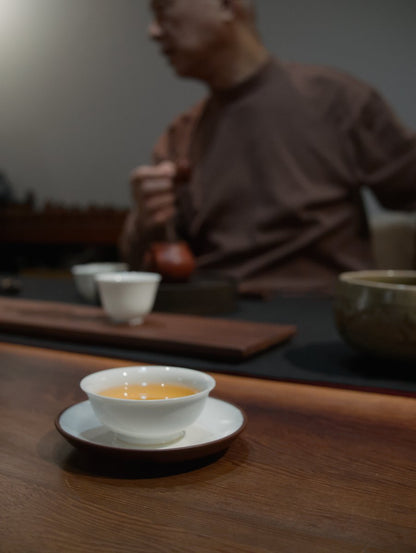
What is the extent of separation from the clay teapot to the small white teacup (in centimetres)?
28

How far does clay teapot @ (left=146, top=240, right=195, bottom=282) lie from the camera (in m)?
1.35

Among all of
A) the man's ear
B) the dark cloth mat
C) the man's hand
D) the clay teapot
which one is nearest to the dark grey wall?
the man's ear

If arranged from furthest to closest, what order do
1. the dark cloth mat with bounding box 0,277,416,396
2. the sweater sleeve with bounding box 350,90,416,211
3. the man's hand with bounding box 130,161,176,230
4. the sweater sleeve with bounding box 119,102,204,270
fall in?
the sweater sleeve with bounding box 119,102,204,270, the sweater sleeve with bounding box 350,90,416,211, the man's hand with bounding box 130,161,176,230, the dark cloth mat with bounding box 0,277,416,396

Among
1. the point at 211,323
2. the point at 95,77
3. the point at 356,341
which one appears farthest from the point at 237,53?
the point at 95,77

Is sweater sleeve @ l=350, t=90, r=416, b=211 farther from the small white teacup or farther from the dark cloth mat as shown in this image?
the small white teacup

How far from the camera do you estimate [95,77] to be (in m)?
4.17

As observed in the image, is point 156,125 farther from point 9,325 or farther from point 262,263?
point 9,325

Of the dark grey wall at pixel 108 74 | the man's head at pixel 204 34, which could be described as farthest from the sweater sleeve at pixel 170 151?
the dark grey wall at pixel 108 74

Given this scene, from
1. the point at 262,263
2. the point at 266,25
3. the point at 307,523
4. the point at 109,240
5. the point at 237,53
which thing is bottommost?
the point at 109,240

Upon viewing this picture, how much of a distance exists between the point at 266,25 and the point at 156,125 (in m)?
0.97

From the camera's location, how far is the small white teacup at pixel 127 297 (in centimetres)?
103

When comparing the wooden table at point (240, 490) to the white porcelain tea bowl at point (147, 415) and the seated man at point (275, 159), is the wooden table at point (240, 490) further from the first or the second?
the seated man at point (275, 159)

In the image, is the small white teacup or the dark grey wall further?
the dark grey wall

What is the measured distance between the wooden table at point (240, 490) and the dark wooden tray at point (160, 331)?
0.23 metres
